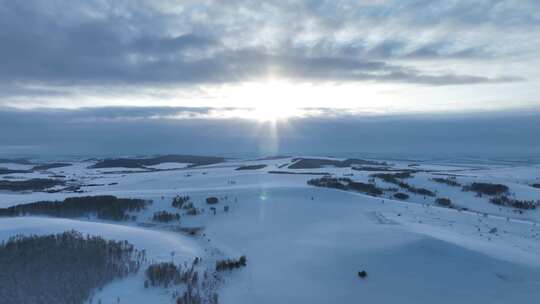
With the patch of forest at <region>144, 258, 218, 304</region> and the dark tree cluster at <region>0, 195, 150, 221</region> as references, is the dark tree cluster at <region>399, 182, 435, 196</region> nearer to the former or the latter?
the dark tree cluster at <region>0, 195, 150, 221</region>

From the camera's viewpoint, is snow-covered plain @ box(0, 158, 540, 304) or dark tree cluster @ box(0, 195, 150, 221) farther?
dark tree cluster @ box(0, 195, 150, 221)

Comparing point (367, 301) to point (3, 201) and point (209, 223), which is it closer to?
point (209, 223)

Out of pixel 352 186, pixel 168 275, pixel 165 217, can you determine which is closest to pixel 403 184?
pixel 352 186

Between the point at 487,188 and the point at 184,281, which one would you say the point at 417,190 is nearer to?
the point at 487,188

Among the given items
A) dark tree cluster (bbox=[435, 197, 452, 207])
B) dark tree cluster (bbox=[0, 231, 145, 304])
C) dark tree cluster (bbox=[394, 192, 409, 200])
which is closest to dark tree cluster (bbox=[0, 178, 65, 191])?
dark tree cluster (bbox=[0, 231, 145, 304])

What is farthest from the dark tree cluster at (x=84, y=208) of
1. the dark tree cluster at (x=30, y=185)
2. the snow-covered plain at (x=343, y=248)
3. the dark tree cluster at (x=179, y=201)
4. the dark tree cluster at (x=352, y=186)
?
the dark tree cluster at (x=30, y=185)

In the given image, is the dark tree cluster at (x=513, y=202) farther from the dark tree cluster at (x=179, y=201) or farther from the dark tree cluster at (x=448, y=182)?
the dark tree cluster at (x=179, y=201)

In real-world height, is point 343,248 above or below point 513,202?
above
